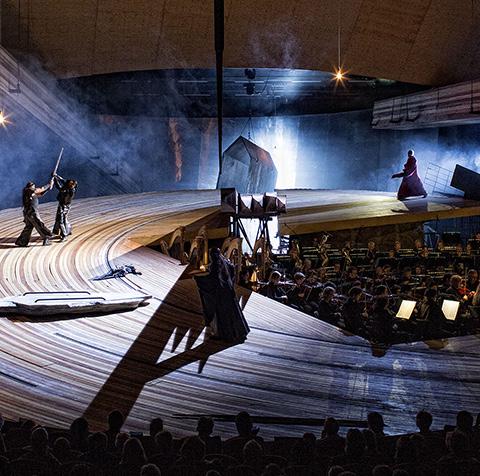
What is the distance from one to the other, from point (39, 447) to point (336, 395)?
116 inches

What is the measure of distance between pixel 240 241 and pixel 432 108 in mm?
9246

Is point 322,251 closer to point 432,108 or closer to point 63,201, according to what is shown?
point 63,201

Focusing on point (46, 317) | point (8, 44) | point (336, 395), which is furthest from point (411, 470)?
point (8, 44)

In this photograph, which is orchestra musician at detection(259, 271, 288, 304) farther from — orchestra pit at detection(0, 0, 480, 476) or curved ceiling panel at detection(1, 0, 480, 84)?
curved ceiling panel at detection(1, 0, 480, 84)

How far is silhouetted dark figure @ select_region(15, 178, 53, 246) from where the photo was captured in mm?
11195

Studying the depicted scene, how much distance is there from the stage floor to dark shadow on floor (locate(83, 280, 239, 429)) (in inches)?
207

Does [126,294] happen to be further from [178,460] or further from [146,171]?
[146,171]

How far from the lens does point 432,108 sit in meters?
19.6

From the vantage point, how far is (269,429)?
20.4ft

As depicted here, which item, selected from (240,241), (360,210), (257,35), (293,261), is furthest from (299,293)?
(257,35)

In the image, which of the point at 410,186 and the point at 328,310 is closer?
the point at 328,310

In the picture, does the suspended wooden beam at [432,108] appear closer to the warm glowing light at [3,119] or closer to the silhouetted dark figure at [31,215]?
the warm glowing light at [3,119]

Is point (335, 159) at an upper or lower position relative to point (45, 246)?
upper

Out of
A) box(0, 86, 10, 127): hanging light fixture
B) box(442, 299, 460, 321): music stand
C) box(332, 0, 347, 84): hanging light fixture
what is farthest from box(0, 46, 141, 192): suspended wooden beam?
box(442, 299, 460, 321): music stand
